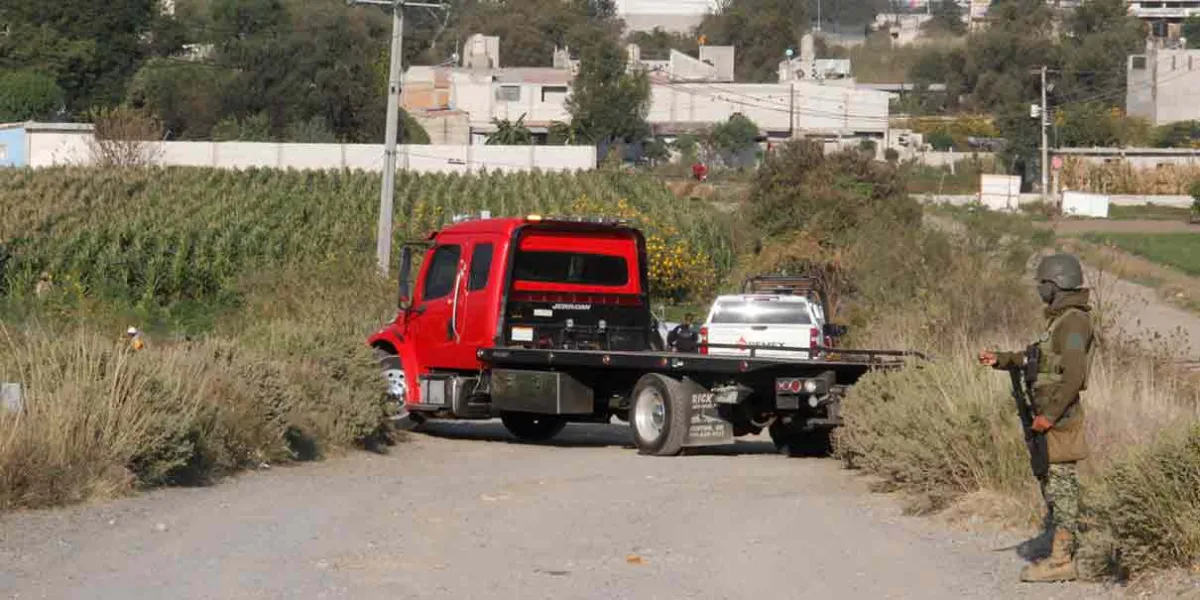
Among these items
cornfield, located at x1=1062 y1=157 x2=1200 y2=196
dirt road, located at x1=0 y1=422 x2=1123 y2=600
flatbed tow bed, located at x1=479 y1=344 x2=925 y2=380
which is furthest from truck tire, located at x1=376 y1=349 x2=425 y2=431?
cornfield, located at x1=1062 y1=157 x2=1200 y2=196

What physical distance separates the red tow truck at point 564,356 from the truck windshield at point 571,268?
17 mm

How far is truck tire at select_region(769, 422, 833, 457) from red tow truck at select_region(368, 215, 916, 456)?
0.07ft

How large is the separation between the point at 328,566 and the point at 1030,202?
73608mm

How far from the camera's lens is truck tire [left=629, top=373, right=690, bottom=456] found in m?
18.9

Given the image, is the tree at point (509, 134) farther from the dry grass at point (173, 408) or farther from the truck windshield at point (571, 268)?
the dry grass at point (173, 408)

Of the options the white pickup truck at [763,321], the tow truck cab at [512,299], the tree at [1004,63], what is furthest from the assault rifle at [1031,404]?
the tree at [1004,63]

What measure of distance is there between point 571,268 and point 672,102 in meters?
108

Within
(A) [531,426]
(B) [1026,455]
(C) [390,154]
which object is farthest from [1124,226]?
(B) [1026,455]

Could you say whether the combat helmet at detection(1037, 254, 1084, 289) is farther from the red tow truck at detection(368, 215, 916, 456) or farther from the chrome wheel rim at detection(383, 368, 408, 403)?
the chrome wheel rim at detection(383, 368, 408, 403)

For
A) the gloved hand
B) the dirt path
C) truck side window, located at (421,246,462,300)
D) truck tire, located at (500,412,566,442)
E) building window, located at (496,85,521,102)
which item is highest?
building window, located at (496,85,521,102)

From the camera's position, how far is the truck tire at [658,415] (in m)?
18.9

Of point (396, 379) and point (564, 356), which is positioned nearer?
point (564, 356)

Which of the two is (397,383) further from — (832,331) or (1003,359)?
(1003,359)

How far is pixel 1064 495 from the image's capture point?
10180 mm
